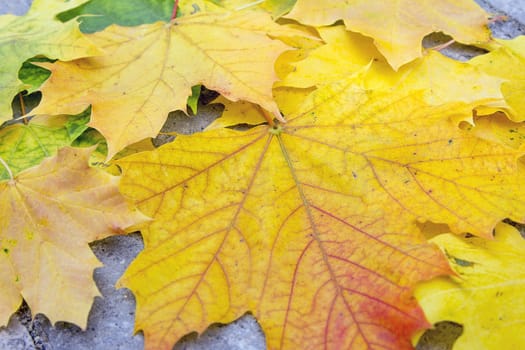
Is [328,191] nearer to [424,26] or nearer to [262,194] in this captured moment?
[262,194]

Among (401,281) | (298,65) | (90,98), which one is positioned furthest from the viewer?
(298,65)

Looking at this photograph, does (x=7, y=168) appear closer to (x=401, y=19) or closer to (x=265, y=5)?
(x=265, y=5)

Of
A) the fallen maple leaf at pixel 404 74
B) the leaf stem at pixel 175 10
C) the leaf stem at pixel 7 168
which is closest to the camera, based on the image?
the leaf stem at pixel 7 168

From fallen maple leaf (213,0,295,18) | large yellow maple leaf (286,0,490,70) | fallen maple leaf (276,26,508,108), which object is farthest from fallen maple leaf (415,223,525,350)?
fallen maple leaf (213,0,295,18)

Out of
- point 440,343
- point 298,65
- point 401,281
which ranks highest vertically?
point 298,65

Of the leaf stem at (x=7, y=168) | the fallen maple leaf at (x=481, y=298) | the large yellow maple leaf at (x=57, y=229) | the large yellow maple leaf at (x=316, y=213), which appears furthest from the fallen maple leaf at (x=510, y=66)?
the leaf stem at (x=7, y=168)

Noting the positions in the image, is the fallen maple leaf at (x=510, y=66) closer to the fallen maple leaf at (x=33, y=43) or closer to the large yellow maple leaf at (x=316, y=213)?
the large yellow maple leaf at (x=316, y=213)

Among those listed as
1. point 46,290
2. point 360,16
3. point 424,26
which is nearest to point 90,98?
point 46,290

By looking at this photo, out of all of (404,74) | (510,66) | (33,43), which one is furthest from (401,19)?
(33,43)

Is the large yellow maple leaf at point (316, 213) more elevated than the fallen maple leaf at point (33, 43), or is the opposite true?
the fallen maple leaf at point (33, 43)
